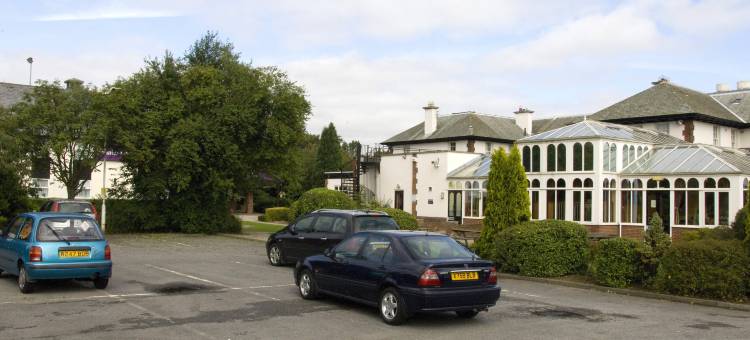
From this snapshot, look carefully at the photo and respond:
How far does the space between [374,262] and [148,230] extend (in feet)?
77.7

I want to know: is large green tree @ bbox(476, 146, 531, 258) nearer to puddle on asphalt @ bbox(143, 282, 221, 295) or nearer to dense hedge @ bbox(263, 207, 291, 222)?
puddle on asphalt @ bbox(143, 282, 221, 295)

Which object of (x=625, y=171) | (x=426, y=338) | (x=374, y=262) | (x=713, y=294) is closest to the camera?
(x=426, y=338)

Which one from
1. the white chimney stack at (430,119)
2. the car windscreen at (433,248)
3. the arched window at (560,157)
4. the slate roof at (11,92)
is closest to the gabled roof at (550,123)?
the white chimney stack at (430,119)

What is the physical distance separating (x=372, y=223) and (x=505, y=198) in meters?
4.10

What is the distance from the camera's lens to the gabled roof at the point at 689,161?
27938 millimetres

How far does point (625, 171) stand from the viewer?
1234 inches

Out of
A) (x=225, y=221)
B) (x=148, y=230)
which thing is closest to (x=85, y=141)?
(x=148, y=230)

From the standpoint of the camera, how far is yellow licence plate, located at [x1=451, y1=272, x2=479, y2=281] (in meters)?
9.80

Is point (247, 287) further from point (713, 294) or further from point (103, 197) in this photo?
point (103, 197)

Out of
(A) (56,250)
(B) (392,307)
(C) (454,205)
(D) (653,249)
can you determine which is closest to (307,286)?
(B) (392,307)

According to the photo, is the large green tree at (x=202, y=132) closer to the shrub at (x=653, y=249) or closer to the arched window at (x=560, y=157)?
the arched window at (x=560, y=157)

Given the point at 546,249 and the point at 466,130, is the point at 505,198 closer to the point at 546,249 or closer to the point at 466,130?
the point at 546,249

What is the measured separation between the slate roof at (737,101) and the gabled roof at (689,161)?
12.7 meters

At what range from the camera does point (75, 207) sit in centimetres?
2383
